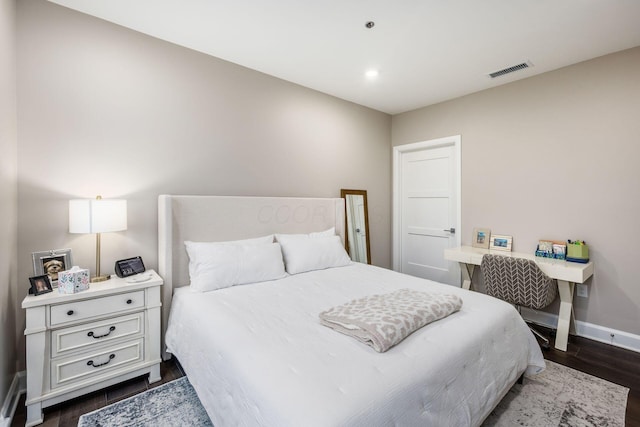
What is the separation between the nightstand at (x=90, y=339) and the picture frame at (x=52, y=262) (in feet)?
0.64

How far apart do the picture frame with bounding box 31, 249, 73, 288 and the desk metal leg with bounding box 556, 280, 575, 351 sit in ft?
12.9

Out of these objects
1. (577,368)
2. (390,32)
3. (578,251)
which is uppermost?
(390,32)

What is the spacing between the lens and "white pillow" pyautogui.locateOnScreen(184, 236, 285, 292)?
2236 mm

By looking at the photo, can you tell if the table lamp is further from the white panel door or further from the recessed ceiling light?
the white panel door

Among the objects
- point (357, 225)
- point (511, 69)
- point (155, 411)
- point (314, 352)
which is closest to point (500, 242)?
point (357, 225)

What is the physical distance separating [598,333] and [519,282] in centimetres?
99

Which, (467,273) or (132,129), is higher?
(132,129)

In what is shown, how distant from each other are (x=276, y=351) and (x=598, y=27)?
3203 millimetres

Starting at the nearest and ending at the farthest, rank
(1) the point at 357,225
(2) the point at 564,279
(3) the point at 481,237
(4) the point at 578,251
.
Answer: (2) the point at 564,279 < (4) the point at 578,251 < (3) the point at 481,237 < (1) the point at 357,225

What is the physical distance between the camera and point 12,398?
180 cm

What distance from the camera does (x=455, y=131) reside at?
12.1ft

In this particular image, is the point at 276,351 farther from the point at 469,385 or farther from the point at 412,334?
the point at 469,385

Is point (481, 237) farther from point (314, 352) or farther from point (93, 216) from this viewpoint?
point (93, 216)

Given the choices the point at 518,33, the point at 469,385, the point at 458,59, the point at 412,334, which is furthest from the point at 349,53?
the point at 469,385
